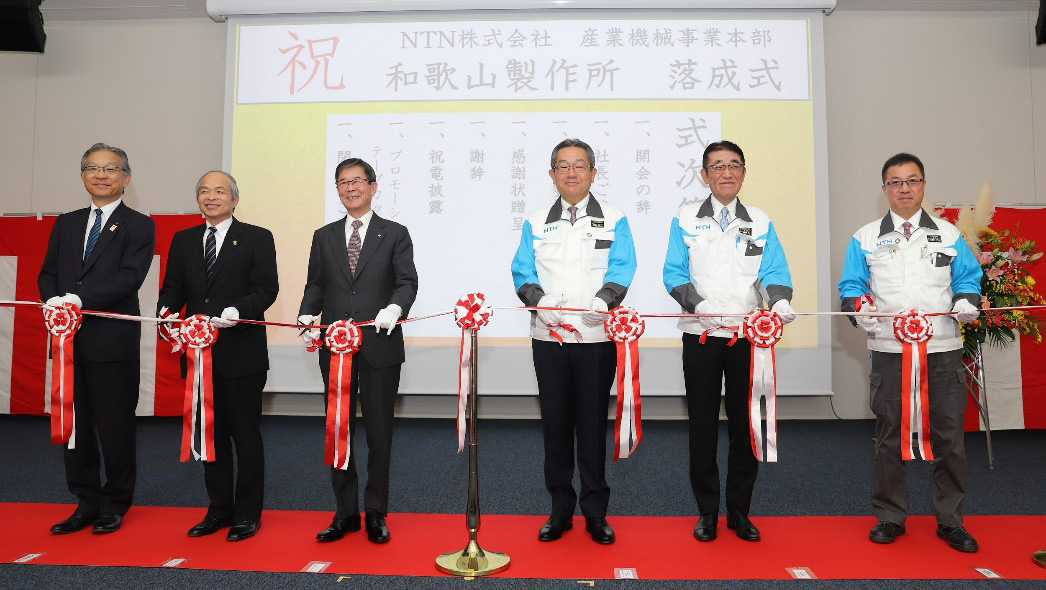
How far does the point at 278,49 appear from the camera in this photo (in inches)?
189

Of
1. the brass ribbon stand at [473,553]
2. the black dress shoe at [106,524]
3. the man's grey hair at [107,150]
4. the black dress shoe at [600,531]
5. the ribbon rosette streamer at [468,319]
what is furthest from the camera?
the man's grey hair at [107,150]

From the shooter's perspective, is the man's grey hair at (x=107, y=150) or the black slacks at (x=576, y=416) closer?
the black slacks at (x=576, y=416)

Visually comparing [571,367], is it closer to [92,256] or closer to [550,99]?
[92,256]

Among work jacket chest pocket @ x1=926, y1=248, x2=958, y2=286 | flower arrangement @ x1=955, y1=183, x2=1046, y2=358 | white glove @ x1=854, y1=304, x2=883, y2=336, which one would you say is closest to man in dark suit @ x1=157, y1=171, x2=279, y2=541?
white glove @ x1=854, y1=304, x2=883, y2=336

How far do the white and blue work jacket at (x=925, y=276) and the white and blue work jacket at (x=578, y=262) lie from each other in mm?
970

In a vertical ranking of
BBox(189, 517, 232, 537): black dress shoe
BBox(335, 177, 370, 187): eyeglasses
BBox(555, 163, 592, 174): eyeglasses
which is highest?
BBox(555, 163, 592, 174): eyeglasses

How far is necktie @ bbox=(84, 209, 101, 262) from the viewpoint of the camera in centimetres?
269

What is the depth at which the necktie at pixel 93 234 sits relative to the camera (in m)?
2.69

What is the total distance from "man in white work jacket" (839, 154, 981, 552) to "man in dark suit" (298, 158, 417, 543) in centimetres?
185

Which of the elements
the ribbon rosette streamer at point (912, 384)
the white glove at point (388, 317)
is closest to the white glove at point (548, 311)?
the white glove at point (388, 317)

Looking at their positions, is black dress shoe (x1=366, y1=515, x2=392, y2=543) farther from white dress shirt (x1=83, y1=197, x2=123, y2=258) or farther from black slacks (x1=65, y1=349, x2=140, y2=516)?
white dress shirt (x1=83, y1=197, x2=123, y2=258)

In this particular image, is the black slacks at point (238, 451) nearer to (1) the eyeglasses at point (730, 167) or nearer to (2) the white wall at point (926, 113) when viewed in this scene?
(1) the eyeglasses at point (730, 167)

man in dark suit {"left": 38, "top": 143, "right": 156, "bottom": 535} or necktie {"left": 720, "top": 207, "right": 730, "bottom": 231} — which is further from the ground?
necktie {"left": 720, "top": 207, "right": 730, "bottom": 231}

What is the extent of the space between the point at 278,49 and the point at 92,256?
2.71m
